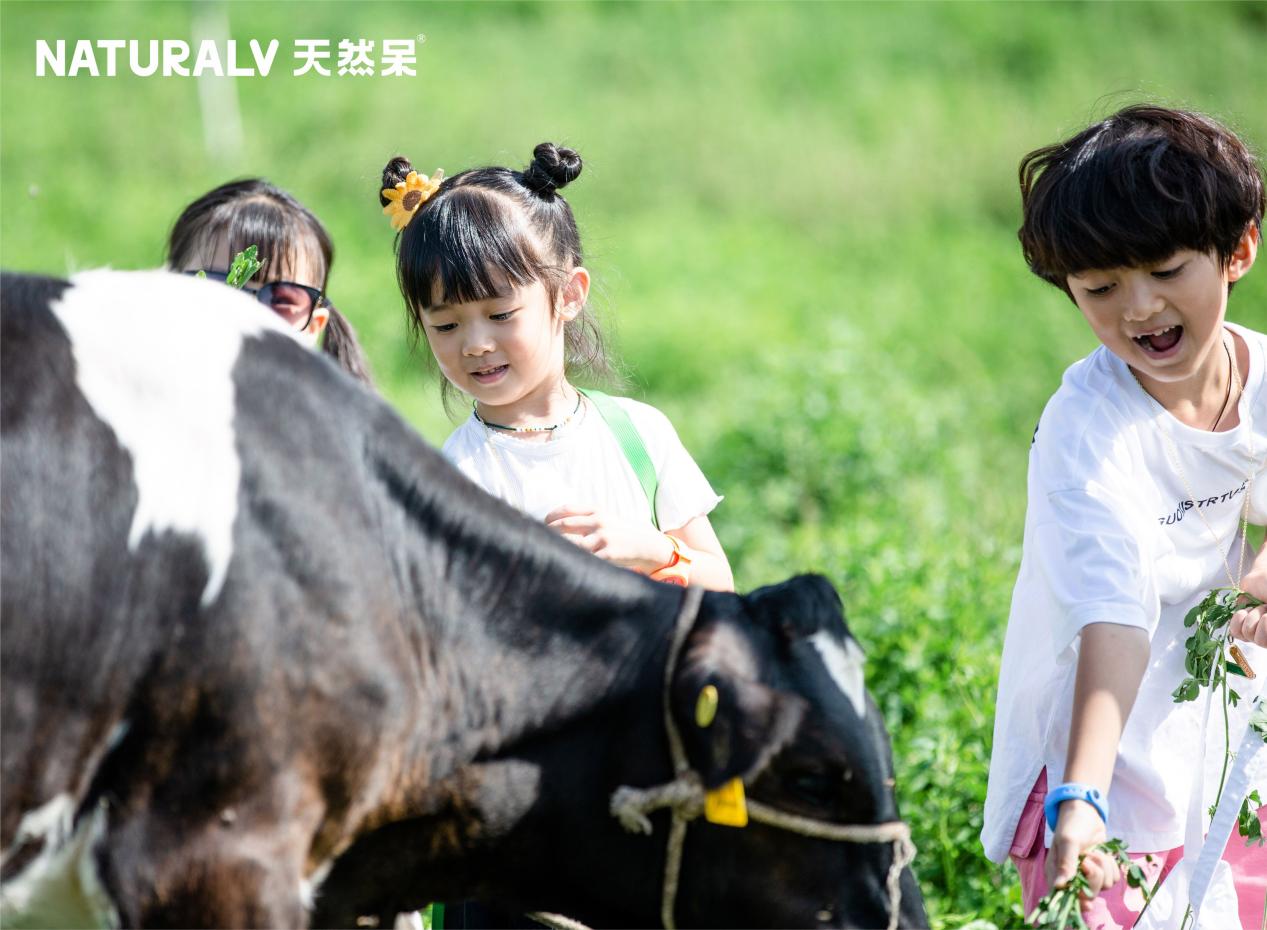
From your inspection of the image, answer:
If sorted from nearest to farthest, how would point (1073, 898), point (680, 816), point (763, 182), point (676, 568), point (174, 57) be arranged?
point (680, 816)
point (1073, 898)
point (676, 568)
point (763, 182)
point (174, 57)

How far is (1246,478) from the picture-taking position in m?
3.71

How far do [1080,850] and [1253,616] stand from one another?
2.22ft

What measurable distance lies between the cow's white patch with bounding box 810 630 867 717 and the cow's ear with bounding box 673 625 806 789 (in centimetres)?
10

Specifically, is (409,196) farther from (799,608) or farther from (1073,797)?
(1073,797)

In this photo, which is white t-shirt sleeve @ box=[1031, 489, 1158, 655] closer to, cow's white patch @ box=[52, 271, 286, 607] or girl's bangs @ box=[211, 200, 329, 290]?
cow's white patch @ box=[52, 271, 286, 607]

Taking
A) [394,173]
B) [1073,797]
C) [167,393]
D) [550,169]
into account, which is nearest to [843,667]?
[1073,797]

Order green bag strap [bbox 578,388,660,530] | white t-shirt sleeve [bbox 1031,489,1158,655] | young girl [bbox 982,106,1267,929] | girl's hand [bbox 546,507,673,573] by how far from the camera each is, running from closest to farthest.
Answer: white t-shirt sleeve [bbox 1031,489,1158,655] < young girl [bbox 982,106,1267,929] < girl's hand [bbox 546,507,673,573] < green bag strap [bbox 578,388,660,530]

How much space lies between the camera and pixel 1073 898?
3.11m

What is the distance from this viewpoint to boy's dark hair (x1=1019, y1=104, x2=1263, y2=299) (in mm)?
3494

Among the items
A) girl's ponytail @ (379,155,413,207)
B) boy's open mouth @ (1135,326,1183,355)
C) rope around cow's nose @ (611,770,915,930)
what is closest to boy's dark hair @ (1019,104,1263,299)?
boy's open mouth @ (1135,326,1183,355)

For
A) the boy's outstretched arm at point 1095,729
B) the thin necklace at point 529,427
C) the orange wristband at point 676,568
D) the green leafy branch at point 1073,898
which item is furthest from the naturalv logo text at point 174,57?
the green leafy branch at point 1073,898

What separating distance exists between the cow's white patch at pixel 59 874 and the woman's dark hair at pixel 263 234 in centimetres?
218

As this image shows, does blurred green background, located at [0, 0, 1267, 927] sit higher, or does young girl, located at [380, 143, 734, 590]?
blurred green background, located at [0, 0, 1267, 927]

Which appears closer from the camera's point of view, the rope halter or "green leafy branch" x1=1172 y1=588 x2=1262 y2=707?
the rope halter
